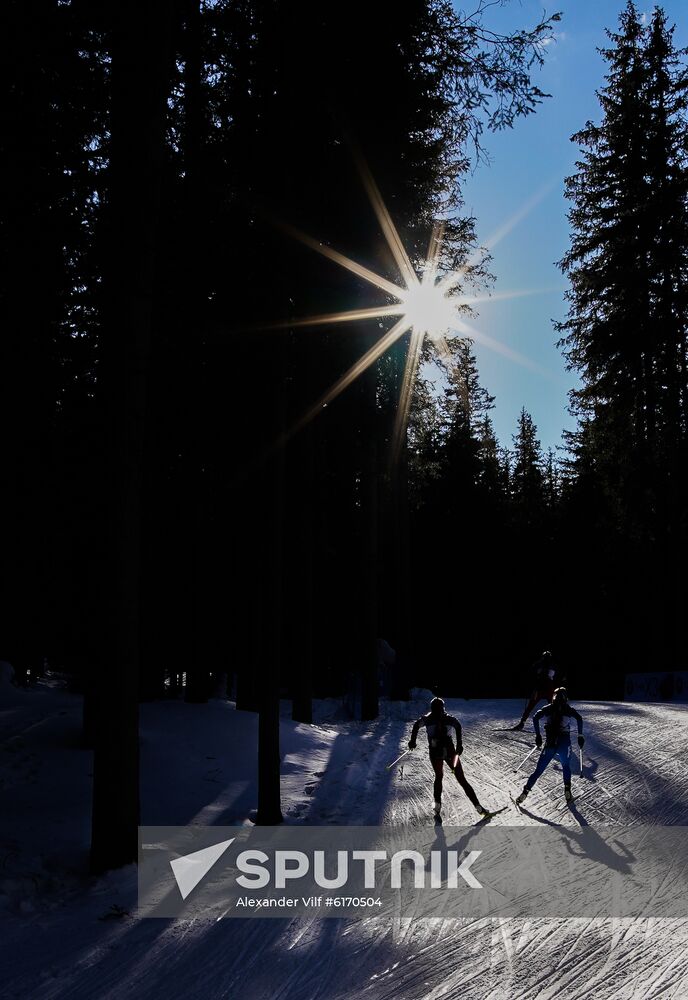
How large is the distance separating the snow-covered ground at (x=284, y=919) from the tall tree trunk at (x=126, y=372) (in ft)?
3.56

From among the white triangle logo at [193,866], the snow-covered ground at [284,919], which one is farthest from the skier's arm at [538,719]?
the white triangle logo at [193,866]

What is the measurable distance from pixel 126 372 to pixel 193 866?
4.89 m

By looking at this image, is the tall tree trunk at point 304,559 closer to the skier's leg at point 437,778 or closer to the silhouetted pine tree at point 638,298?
the skier's leg at point 437,778

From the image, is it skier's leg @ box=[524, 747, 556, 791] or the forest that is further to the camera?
skier's leg @ box=[524, 747, 556, 791]

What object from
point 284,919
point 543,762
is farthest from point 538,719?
point 284,919

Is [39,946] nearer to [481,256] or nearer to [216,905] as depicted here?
[216,905]

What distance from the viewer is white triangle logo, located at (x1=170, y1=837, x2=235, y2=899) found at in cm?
734

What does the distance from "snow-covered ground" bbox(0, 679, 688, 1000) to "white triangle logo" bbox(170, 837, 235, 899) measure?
1.43ft

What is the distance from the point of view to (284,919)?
21.8ft

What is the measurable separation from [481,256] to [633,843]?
1311cm

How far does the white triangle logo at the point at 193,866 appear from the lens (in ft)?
24.1

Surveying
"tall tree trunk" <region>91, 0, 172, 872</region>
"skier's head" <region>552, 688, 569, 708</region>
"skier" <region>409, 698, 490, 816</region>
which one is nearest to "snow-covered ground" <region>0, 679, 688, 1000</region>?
"skier" <region>409, 698, 490, 816</region>

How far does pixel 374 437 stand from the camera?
52.3ft

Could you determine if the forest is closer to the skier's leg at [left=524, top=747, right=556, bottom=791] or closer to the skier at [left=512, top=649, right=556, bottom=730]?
the skier's leg at [left=524, top=747, right=556, bottom=791]
